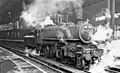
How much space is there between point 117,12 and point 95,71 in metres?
9.65

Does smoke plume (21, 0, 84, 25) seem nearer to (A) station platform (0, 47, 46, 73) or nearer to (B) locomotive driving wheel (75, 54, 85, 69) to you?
(A) station platform (0, 47, 46, 73)

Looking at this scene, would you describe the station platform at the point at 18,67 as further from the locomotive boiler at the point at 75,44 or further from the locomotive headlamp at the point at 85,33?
the locomotive headlamp at the point at 85,33

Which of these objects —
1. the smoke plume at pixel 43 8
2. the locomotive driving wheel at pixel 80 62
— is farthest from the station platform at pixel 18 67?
the smoke plume at pixel 43 8

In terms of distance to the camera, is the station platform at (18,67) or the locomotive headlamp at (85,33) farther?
the locomotive headlamp at (85,33)

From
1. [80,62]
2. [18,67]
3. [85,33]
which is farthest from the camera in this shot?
[18,67]

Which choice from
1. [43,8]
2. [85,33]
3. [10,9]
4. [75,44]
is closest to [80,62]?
[75,44]

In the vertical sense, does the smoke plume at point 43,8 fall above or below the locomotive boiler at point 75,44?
above

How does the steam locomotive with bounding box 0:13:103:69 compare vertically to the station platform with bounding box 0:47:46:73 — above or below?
above

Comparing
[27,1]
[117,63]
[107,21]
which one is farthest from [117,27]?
[27,1]

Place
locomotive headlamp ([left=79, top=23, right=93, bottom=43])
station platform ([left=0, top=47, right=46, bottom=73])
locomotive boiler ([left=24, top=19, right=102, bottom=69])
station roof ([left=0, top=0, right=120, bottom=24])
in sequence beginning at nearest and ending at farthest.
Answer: station platform ([left=0, top=47, right=46, bottom=73]) < locomotive boiler ([left=24, top=19, right=102, bottom=69]) < locomotive headlamp ([left=79, top=23, right=93, bottom=43]) < station roof ([left=0, top=0, right=120, bottom=24])

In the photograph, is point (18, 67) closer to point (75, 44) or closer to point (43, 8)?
point (75, 44)

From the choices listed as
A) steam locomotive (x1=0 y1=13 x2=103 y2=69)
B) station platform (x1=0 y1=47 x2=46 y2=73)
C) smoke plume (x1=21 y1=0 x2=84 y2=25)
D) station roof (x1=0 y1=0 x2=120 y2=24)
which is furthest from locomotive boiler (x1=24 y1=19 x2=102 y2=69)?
station roof (x1=0 y1=0 x2=120 y2=24)

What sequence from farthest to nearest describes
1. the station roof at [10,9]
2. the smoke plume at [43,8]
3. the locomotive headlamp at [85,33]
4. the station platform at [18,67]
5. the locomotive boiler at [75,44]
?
the station roof at [10,9], the smoke plume at [43,8], the locomotive headlamp at [85,33], the locomotive boiler at [75,44], the station platform at [18,67]

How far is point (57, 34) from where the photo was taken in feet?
30.7
